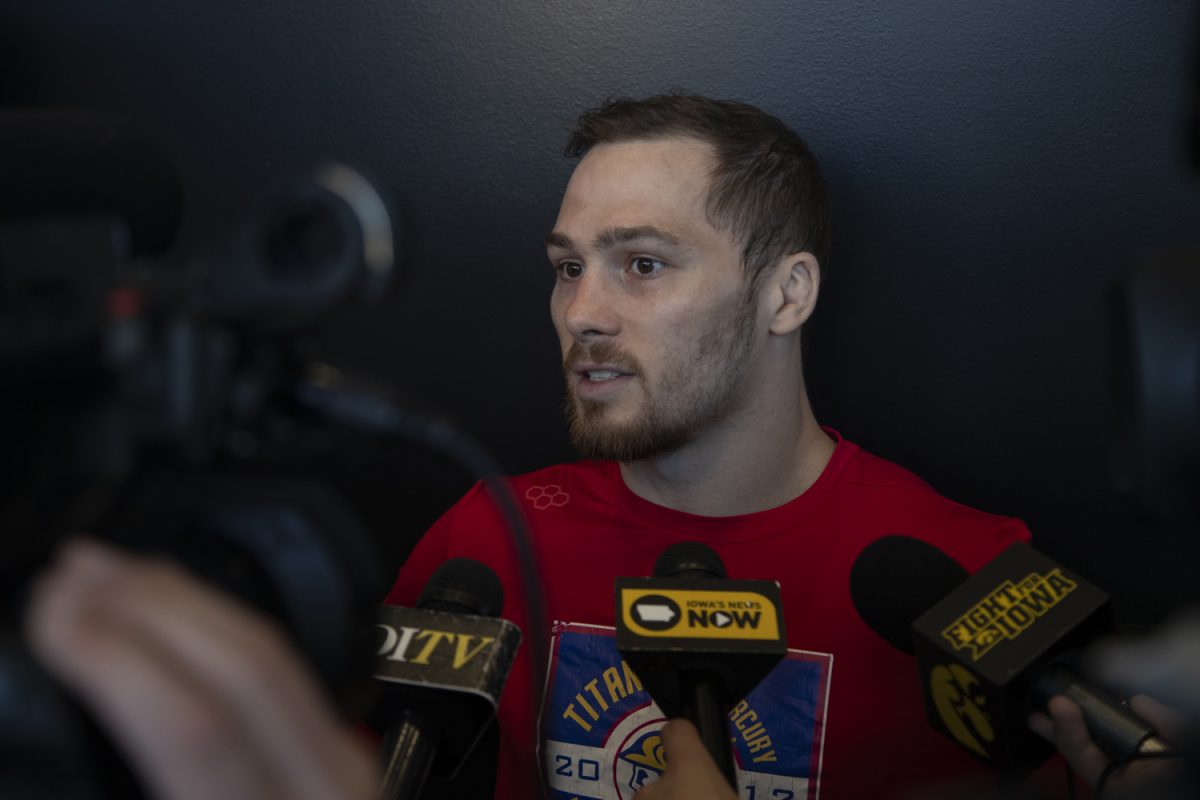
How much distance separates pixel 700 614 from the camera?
2.99 feet

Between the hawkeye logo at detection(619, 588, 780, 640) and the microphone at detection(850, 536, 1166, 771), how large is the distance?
233mm

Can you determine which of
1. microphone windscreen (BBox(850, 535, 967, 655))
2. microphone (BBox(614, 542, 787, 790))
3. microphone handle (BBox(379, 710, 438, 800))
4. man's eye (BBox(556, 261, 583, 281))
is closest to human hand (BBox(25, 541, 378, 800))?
microphone handle (BBox(379, 710, 438, 800))

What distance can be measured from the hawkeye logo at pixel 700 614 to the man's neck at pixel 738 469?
57 cm

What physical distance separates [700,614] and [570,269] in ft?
2.48

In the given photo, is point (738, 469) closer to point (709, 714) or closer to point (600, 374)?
point (600, 374)

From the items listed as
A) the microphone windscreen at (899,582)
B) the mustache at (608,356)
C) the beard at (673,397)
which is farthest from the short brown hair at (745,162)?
the microphone windscreen at (899,582)

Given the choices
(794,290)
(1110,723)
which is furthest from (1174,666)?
(794,290)

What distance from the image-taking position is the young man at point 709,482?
134 centimetres

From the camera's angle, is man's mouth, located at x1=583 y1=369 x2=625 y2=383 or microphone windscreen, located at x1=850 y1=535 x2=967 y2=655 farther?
man's mouth, located at x1=583 y1=369 x2=625 y2=383

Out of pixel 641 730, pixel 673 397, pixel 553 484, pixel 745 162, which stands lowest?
pixel 641 730

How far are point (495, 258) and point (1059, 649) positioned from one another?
107cm

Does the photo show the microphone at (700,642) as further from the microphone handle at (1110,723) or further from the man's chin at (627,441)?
the man's chin at (627,441)

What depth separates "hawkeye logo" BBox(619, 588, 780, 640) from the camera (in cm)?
89

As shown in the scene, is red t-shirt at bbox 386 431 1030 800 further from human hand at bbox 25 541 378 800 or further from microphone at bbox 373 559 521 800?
human hand at bbox 25 541 378 800
